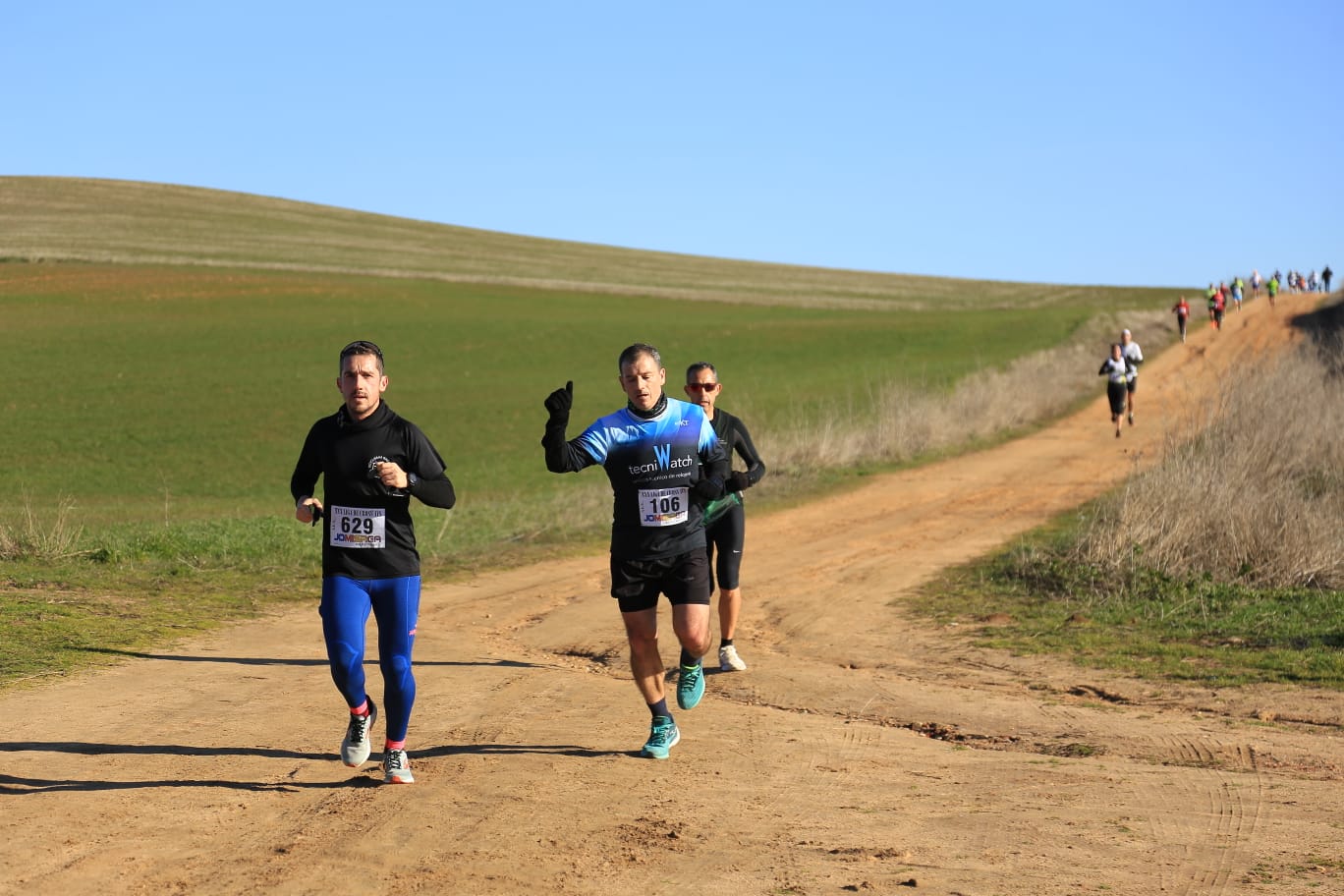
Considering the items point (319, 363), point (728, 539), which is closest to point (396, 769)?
point (728, 539)

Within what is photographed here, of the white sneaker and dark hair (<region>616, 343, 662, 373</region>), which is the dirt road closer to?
the white sneaker

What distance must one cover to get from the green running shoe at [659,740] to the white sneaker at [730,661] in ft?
8.91

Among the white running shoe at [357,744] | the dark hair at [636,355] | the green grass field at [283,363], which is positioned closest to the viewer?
the white running shoe at [357,744]

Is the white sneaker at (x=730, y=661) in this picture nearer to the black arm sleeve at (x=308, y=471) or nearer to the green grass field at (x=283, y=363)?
the black arm sleeve at (x=308, y=471)

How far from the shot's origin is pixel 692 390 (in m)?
9.21

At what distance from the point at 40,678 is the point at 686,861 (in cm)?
574

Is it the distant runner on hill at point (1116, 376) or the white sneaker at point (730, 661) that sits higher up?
the distant runner on hill at point (1116, 376)

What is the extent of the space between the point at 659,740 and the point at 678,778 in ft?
1.39

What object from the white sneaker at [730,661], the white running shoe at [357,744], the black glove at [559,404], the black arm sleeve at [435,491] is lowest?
the white sneaker at [730,661]

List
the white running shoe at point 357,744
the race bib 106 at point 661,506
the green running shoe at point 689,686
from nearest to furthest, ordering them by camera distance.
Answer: the white running shoe at point 357,744 → the race bib 106 at point 661,506 → the green running shoe at point 689,686

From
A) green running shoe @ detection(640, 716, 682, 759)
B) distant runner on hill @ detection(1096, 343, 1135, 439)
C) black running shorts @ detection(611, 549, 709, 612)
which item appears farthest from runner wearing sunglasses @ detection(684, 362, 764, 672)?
distant runner on hill @ detection(1096, 343, 1135, 439)

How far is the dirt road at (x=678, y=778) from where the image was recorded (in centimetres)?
533

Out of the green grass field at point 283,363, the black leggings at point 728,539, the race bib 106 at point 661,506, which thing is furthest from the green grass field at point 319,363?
the race bib 106 at point 661,506

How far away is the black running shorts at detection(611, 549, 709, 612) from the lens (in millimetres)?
6992
